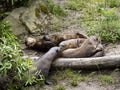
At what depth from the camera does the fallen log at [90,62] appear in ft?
20.3

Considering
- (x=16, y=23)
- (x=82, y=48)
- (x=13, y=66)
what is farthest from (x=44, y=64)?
(x=16, y=23)

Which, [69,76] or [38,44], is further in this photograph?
[38,44]

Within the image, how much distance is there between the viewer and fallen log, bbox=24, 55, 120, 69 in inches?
244

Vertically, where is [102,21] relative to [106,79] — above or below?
above

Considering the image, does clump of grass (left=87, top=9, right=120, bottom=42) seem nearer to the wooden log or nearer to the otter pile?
the otter pile

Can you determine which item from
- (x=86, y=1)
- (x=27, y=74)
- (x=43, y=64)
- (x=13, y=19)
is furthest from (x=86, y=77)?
(x=86, y=1)

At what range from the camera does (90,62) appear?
20.4 feet

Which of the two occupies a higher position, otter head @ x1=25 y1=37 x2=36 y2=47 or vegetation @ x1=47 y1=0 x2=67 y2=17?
vegetation @ x1=47 y1=0 x2=67 y2=17

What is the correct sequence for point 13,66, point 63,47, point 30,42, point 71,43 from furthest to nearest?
point 30,42
point 71,43
point 63,47
point 13,66

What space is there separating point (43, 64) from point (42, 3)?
2.73m

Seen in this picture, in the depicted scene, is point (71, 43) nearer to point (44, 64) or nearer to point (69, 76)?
point (69, 76)

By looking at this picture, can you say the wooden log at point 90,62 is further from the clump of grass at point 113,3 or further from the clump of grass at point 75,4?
the clump of grass at point 113,3

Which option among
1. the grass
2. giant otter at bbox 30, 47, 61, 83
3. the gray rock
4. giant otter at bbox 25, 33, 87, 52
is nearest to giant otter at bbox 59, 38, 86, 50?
giant otter at bbox 25, 33, 87, 52

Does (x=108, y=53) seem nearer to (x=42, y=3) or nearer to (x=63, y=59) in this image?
(x=63, y=59)
